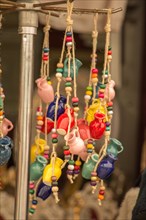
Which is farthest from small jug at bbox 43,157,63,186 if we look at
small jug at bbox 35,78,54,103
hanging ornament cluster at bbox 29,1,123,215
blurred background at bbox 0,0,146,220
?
blurred background at bbox 0,0,146,220

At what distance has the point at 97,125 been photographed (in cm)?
74

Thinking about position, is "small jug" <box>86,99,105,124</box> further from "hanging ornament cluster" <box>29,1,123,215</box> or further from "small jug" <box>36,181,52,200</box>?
"small jug" <box>36,181,52,200</box>

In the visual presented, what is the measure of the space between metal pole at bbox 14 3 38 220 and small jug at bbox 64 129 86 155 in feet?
0.21

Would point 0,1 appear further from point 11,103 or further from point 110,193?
point 110,193

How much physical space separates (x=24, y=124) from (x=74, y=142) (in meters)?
0.08

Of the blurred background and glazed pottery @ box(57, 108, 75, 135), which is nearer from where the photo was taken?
glazed pottery @ box(57, 108, 75, 135)

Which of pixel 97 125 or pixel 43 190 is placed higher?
pixel 97 125

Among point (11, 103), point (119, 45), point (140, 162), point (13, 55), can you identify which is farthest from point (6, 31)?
point (140, 162)

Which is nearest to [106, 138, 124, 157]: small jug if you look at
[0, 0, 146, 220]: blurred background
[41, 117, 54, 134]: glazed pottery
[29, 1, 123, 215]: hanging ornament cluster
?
[29, 1, 123, 215]: hanging ornament cluster

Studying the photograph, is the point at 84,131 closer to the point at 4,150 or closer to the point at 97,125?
the point at 97,125

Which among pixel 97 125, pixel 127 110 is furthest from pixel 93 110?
pixel 127 110

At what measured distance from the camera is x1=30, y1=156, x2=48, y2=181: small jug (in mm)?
789

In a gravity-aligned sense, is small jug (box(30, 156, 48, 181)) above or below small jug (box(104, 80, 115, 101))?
below

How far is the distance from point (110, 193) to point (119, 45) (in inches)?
21.3
